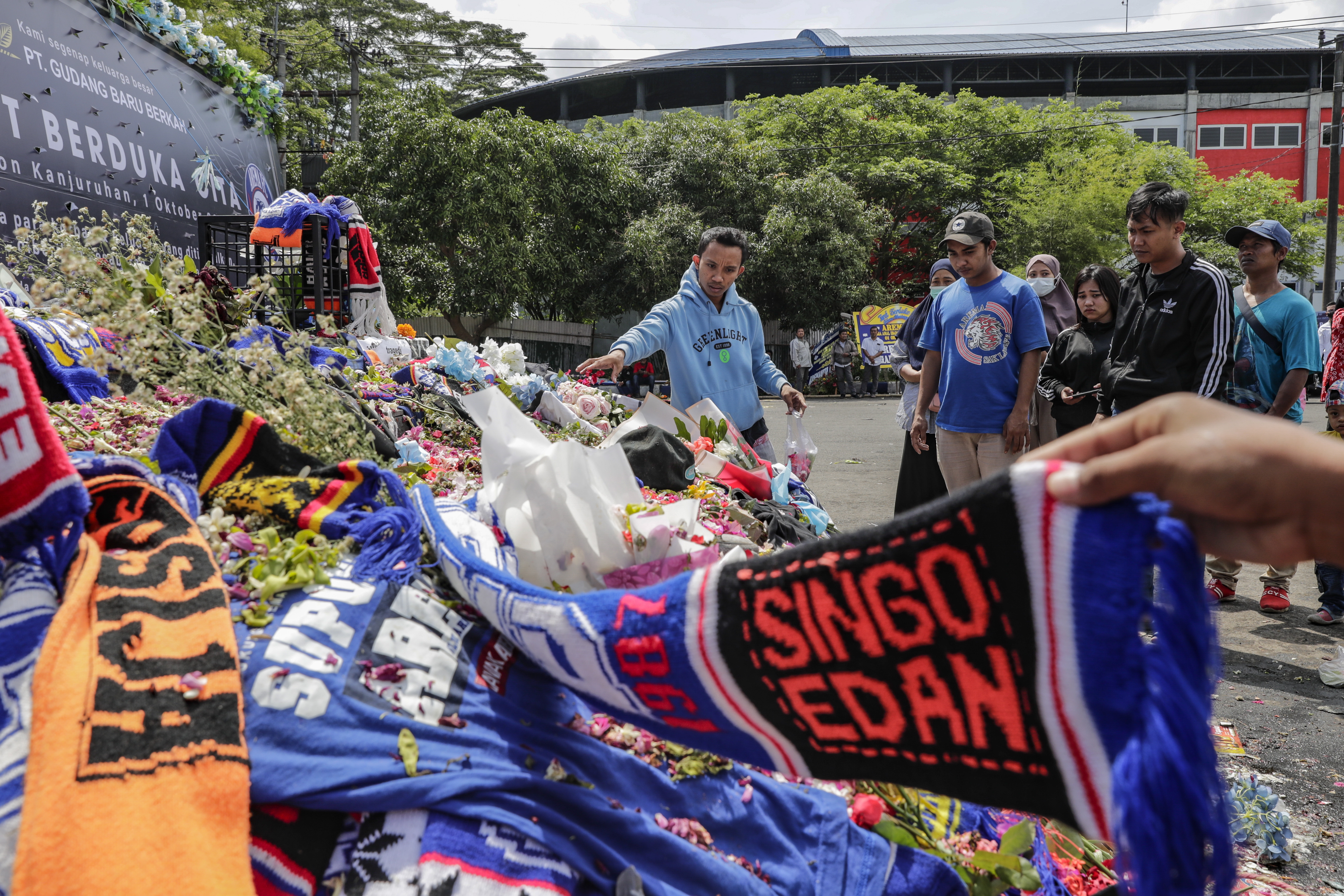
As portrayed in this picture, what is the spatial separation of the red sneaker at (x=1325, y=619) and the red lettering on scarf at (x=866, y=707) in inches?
156

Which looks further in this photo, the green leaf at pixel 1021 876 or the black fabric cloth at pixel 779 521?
the black fabric cloth at pixel 779 521

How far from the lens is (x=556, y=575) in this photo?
1.57 metres

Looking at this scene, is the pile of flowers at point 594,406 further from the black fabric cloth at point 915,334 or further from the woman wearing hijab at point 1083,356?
the woman wearing hijab at point 1083,356

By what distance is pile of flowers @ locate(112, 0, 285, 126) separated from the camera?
931cm

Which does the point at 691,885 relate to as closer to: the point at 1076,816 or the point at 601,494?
the point at 1076,816

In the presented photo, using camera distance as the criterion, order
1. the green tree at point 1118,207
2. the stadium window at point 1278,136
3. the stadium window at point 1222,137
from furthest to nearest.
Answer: the stadium window at point 1222,137, the stadium window at point 1278,136, the green tree at point 1118,207

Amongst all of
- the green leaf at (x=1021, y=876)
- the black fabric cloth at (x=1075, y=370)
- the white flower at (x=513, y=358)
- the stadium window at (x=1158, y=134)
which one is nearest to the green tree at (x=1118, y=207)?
the stadium window at (x=1158, y=134)

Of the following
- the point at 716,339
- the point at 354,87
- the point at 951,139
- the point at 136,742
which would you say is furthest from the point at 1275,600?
the point at 951,139

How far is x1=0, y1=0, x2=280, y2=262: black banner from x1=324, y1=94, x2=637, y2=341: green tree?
4.88 metres

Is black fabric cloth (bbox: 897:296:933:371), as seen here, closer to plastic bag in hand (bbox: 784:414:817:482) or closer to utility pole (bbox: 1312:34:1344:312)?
plastic bag in hand (bbox: 784:414:817:482)

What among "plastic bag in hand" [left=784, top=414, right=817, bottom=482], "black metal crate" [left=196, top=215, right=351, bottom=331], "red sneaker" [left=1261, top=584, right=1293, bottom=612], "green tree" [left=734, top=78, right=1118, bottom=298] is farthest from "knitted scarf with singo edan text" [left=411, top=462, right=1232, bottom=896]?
"green tree" [left=734, top=78, right=1118, bottom=298]

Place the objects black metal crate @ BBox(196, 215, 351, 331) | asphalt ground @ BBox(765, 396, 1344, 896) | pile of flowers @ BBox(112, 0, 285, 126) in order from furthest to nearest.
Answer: pile of flowers @ BBox(112, 0, 285, 126) < black metal crate @ BBox(196, 215, 351, 331) < asphalt ground @ BBox(765, 396, 1344, 896)

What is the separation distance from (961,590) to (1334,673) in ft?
10.6

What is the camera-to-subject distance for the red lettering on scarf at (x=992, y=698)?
2.80 feet
